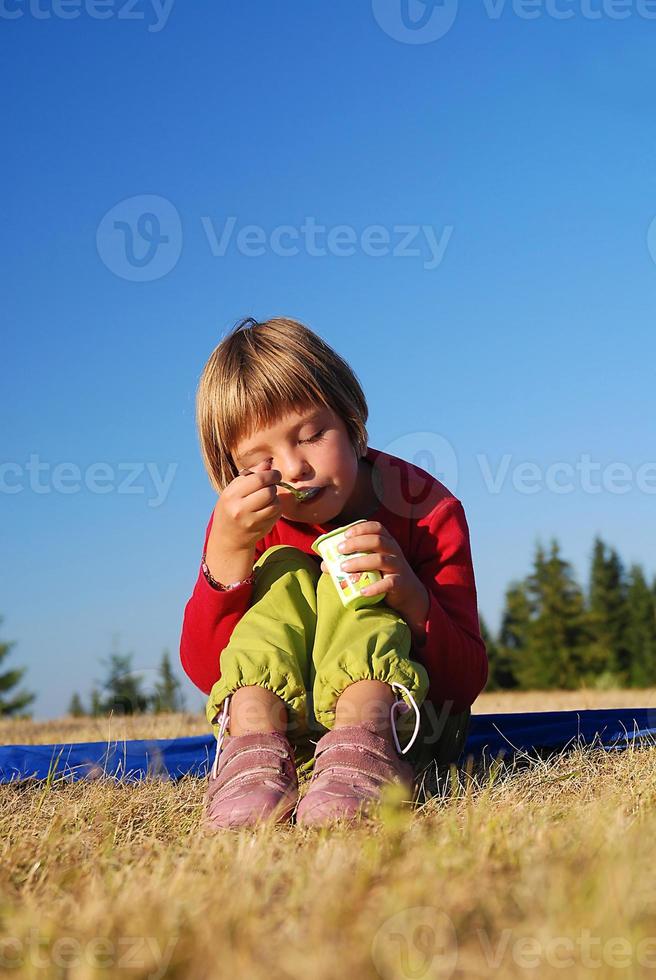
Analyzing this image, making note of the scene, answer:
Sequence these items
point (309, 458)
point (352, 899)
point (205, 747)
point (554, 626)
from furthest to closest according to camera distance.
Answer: point (554, 626) → point (205, 747) → point (309, 458) → point (352, 899)

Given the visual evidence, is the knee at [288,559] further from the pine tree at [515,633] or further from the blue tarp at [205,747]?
the pine tree at [515,633]

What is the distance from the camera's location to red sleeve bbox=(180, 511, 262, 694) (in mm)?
2279

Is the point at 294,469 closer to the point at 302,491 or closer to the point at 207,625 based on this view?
the point at 302,491

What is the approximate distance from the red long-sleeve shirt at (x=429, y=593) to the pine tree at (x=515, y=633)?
1169 inches

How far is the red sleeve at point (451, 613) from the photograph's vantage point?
218 centimetres

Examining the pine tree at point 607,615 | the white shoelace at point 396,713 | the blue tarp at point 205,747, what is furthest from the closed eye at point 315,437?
the pine tree at point 607,615

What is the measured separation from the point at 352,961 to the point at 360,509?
1.77m

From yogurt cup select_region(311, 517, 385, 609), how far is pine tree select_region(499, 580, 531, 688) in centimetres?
3030

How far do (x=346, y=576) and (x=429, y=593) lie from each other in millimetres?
296

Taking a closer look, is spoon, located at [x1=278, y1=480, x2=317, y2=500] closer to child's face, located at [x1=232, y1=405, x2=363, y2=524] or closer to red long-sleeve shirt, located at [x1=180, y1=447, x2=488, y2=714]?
child's face, located at [x1=232, y1=405, x2=363, y2=524]

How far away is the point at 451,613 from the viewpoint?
2350mm

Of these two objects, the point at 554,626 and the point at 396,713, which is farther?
the point at 554,626

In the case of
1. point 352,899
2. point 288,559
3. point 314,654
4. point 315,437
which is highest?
point 315,437

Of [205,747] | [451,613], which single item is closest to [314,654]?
[451,613]
